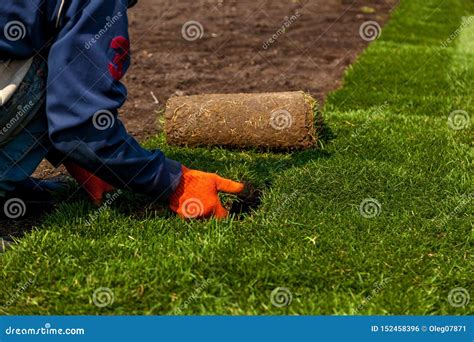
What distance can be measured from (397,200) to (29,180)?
2311 millimetres

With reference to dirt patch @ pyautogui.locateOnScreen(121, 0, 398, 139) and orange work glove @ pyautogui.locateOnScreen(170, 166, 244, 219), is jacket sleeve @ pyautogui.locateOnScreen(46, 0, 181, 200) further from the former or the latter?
dirt patch @ pyautogui.locateOnScreen(121, 0, 398, 139)

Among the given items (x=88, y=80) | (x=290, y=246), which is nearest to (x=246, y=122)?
(x=290, y=246)

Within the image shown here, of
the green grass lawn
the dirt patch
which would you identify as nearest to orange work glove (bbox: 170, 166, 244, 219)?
the green grass lawn

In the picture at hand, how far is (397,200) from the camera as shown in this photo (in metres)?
4.24

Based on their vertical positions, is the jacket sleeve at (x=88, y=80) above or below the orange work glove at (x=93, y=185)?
above

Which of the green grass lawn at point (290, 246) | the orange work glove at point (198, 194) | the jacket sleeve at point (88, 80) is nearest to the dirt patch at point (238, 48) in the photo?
the green grass lawn at point (290, 246)

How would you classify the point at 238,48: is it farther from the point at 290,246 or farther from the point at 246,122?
the point at 290,246

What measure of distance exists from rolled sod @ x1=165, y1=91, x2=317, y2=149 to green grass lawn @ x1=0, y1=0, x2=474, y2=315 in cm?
12

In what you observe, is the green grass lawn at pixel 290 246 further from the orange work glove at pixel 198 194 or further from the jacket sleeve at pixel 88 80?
the jacket sleeve at pixel 88 80

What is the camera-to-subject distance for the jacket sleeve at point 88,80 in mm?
3381

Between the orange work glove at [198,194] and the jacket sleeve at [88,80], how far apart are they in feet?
1.39

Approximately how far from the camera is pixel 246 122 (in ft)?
17.6

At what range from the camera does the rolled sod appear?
5320 millimetres

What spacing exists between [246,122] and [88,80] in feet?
6.94
